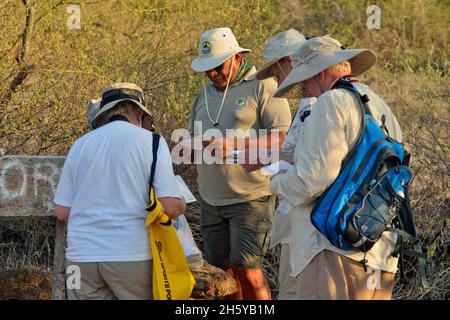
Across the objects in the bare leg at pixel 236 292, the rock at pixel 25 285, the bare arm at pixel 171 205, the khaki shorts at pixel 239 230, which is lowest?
the rock at pixel 25 285

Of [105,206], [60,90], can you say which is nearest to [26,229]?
[60,90]

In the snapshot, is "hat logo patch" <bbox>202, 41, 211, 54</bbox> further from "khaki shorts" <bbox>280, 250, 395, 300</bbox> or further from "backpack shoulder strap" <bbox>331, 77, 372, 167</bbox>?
"khaki shorts" <bbox>280, 250, 395, 300</bbox>

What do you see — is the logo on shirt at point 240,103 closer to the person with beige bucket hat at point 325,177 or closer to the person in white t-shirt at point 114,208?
the person with beige bucket hat at point 325,177

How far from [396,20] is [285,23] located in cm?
233

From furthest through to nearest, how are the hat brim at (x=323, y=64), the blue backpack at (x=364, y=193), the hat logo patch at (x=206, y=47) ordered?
the hat logo patch at (x=206, y=47)
the hat brim at (x=323, y=64)
the blue backpack at (x=364, y=193)

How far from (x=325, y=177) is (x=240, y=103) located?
1.50 m

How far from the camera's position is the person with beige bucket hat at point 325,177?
3641 mm

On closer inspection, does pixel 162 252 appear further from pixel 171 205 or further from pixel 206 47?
pixel 206 47

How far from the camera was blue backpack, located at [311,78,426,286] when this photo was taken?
11.9 ft

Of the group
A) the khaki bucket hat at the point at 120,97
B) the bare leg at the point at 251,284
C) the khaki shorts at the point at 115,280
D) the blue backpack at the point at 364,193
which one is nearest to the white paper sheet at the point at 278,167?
the blue backpack at the point at 364,193

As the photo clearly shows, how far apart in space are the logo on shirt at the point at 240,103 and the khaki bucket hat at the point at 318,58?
0.87m

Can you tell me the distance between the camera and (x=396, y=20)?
12766 mm

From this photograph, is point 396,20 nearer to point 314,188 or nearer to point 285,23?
point 285,23

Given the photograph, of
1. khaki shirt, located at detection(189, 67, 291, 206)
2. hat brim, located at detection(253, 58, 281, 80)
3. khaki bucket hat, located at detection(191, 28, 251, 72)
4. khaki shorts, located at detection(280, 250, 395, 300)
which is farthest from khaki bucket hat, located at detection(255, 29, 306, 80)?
khaki shorts, located at detection(280, 250, 395, 300)
